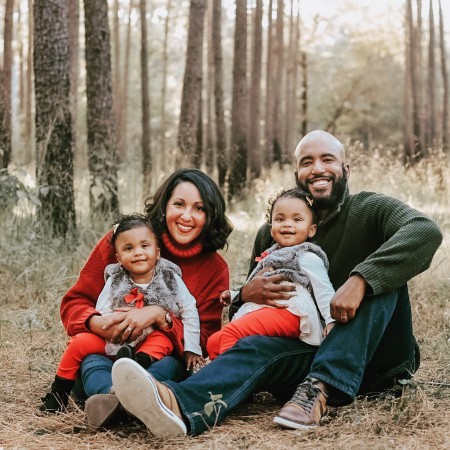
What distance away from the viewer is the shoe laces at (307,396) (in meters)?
3.06

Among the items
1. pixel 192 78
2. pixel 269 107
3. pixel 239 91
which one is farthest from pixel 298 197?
pixel 269 107

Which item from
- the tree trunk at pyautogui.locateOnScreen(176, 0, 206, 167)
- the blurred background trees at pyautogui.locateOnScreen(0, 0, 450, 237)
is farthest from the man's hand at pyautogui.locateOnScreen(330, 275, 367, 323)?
the tree trunk at pyautogui.locateOnScreen(176, 0, 206, 167)

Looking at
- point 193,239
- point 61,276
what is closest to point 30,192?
point 61,276

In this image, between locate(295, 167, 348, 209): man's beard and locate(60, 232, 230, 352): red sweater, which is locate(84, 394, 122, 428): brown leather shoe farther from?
locate(295, 167, 348, 209): man's beard

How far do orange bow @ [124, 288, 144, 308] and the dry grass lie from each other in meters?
0.57

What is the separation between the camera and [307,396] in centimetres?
308

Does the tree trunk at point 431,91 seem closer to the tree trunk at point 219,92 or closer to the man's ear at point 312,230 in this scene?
the tree trunk at point 219,92

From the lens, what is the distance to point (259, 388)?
3270 mm

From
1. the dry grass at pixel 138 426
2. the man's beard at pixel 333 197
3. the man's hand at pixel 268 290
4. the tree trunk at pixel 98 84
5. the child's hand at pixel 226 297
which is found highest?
the tree trunk at pixel 98 84

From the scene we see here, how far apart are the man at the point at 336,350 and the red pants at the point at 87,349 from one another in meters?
0.38

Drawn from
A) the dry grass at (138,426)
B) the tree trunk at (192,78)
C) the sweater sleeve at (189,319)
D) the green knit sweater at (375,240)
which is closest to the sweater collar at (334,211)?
the green knit sweater at (375,240)

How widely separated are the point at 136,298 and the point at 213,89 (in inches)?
647

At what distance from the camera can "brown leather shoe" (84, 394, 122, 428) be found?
9.82ft

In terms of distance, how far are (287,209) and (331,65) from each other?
110 feet
